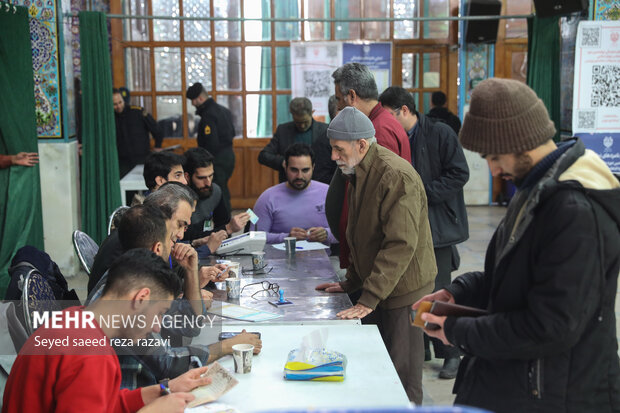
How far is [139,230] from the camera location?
2684 mm

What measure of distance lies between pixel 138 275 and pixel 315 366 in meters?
0.69

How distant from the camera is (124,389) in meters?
2.21

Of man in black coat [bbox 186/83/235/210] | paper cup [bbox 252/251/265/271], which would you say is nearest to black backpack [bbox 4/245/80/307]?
paper cup [bbox 252/251/265/271]

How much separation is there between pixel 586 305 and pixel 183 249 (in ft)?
6.20

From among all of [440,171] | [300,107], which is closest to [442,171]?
[440,171]

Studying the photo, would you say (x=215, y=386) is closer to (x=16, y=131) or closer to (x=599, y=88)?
(x=16, y=131)

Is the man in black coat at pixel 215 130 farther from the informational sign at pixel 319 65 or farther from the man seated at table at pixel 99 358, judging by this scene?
the man seated at table at pixel 99 358

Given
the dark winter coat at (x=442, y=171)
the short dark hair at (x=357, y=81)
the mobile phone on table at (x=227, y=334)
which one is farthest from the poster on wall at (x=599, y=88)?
the mobile phone on table at (x=227, y=334)

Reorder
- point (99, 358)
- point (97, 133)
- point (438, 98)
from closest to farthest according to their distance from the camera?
point (99, 358)
point (97, 133)
point (438, 98)

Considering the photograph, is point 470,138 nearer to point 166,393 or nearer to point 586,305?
point 586,305

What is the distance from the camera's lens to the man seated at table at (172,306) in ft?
7.81

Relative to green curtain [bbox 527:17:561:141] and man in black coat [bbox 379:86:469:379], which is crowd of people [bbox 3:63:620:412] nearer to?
man in black coat [bbox 379:86:469:379]

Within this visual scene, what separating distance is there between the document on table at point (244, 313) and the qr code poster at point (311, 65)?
622cm

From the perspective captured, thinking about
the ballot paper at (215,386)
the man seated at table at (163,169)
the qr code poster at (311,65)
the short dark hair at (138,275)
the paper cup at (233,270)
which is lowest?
the ballot paper at (215,386)
